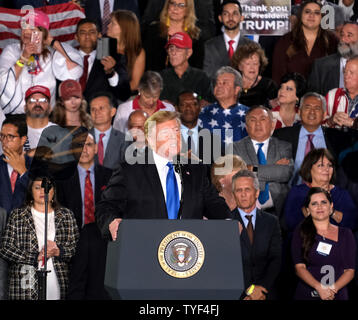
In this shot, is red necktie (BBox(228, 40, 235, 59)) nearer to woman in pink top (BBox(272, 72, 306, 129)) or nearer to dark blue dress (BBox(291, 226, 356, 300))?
woman in pink top (BBox(272, 72, 306, 129))

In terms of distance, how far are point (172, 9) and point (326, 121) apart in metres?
1.88

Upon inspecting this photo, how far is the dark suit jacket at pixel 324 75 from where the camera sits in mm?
7684

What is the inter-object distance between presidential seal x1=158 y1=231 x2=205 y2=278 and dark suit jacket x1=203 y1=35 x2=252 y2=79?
4451 millimetres

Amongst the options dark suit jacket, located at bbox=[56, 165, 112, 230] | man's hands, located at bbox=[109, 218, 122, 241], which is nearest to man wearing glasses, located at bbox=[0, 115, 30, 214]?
dark suit jacket, located at bbox=[56, 165, 112, 230]

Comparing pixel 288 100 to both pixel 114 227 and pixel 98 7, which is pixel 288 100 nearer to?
pixel 98 7

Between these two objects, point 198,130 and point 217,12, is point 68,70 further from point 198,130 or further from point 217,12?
point 217,12

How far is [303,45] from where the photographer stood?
7.98m

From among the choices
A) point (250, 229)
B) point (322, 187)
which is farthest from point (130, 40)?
point (250, 229)

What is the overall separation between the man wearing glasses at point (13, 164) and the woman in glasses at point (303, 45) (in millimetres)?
2649

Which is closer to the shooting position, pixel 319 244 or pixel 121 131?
pixel 319 244

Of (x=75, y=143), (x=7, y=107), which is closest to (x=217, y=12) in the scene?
(x=7, y=107)

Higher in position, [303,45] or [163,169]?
[303,45]

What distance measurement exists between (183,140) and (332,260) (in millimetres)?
1745

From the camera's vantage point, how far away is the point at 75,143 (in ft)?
18.1
